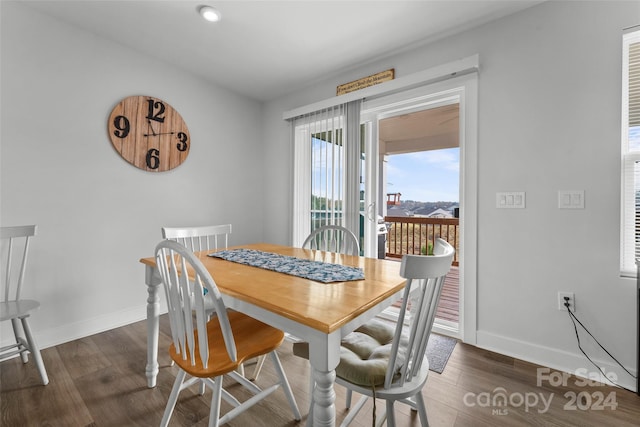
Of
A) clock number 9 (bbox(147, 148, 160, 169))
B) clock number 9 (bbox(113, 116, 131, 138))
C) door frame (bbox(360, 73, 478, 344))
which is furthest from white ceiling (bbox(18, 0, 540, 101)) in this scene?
clock number 9 (bbox(147, 148, 160, 169))

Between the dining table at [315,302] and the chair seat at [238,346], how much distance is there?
0.69ft

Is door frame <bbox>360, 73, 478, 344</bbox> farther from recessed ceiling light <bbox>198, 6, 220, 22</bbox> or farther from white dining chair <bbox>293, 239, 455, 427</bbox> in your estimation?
recessed ceiling light <bbox>198, 6, 220, 22</bbox>

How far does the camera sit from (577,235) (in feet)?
5.88

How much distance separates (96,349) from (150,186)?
1408mm

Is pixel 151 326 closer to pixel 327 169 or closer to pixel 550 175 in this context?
pixel 327 169

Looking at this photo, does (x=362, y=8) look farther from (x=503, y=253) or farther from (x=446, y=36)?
(x=503, y=253)

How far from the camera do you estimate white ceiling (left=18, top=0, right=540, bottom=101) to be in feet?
6.46

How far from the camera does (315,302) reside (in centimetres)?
102

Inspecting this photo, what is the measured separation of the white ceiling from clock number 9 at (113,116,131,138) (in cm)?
67

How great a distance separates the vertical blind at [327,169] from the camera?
2.78 m

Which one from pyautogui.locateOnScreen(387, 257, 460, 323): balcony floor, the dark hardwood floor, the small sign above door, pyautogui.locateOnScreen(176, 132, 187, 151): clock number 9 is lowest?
the dark hardwood floor

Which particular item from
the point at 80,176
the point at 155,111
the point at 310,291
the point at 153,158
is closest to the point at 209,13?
the point at 155,111

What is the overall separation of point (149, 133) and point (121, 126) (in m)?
0.23

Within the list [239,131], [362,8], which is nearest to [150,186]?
[239,131]
